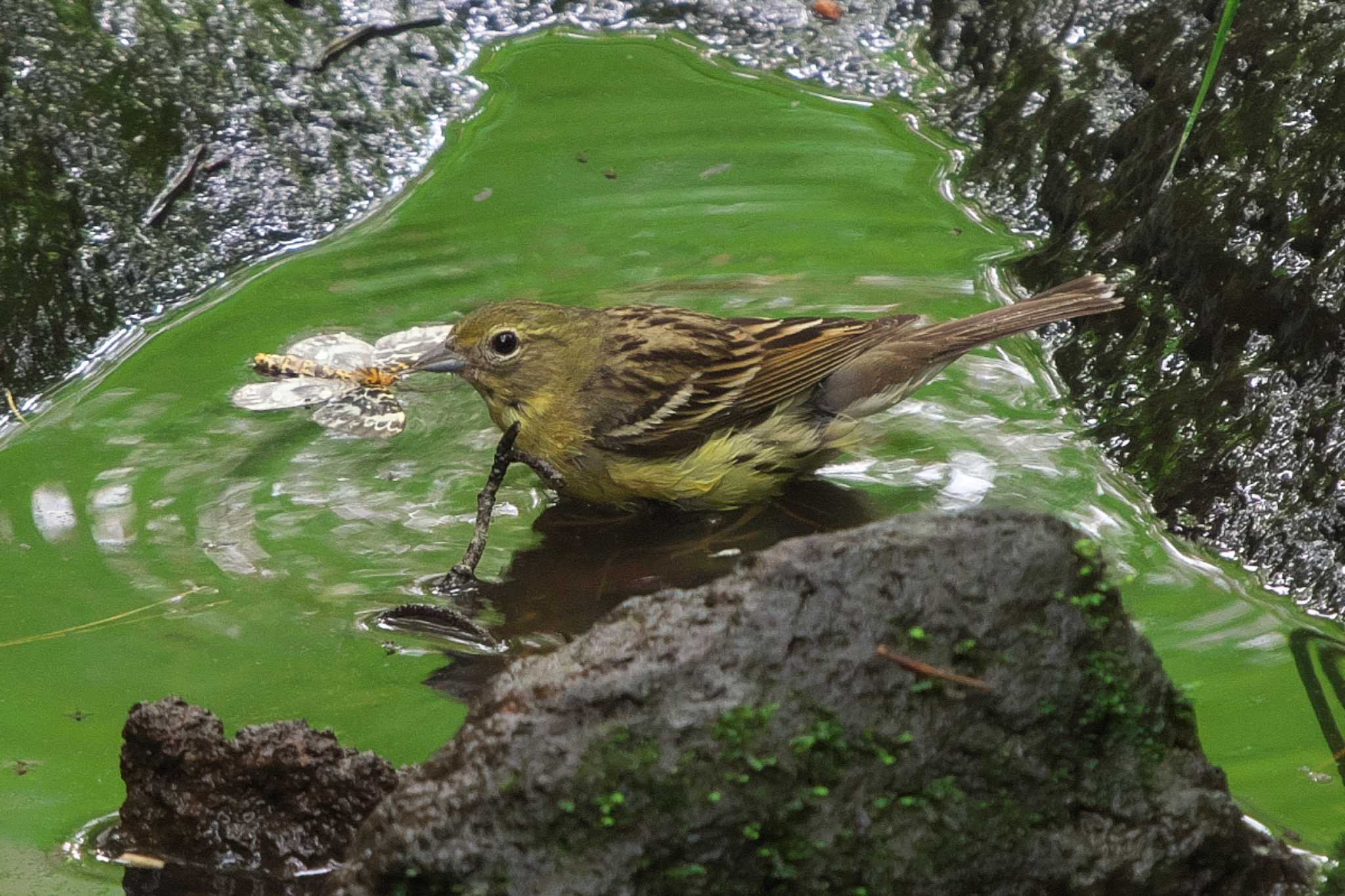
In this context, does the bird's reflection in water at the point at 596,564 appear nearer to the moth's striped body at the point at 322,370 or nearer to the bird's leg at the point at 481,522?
the bird's leg at the point at 481,522

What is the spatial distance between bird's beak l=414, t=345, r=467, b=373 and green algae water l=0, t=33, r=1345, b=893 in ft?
1.02

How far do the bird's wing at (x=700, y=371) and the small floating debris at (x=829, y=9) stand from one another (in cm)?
324

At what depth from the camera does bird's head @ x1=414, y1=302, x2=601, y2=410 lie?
5656 mm

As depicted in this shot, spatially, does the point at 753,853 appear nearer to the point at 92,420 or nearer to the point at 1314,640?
the point at 1314,640

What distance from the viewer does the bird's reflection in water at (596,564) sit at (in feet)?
14.9

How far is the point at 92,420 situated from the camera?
581cm

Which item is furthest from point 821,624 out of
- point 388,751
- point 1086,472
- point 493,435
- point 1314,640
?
point 493,435

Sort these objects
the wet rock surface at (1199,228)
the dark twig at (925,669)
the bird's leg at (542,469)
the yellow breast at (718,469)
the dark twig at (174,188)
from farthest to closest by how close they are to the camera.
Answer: the dark twig at (174,188) < the yellow breast at (718,469) < the bird's leg at (542,469) < the wet rock surface at (1199,228) < the dark twig at (925,669)

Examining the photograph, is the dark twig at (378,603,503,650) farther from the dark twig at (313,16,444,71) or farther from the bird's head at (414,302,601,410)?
the dark twig at (313,16,444,71)

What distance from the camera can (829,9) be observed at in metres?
8.51

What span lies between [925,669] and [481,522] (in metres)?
2.24

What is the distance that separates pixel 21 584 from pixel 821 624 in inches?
115

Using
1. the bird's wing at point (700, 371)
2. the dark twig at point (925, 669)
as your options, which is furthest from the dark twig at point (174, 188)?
the dark twig at point (925, 669)

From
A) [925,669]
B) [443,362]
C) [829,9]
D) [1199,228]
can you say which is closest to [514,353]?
[443,362]
